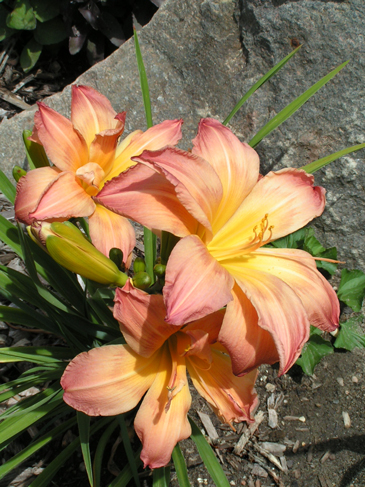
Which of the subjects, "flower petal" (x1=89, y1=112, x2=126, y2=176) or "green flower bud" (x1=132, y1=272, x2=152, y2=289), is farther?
"flower petal" (x1=89, y1=112, x2=126, y2=176)

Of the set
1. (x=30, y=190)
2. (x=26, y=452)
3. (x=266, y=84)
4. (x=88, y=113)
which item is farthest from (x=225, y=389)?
(x=266, y=84)

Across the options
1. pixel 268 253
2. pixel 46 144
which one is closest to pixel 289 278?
pixel 268 253

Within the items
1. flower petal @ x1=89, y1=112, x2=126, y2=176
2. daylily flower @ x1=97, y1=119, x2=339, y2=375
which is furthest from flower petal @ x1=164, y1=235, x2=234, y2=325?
flower petal @ x1=89, y1=112, x2=126, y2=176

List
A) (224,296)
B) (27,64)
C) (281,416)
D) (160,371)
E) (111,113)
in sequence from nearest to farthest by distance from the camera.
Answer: (224,296) → (160,371) → (111,113) → (281,416) → (27,64)

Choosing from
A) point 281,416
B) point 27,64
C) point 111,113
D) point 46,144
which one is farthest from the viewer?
point 27,64

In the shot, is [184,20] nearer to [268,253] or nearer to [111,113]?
[111,113]

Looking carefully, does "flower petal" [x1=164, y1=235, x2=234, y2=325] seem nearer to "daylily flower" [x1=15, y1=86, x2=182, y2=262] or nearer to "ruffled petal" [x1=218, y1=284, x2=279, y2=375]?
"ruffled petal" [x1=218, y1=284, x2=279, y2=375]
